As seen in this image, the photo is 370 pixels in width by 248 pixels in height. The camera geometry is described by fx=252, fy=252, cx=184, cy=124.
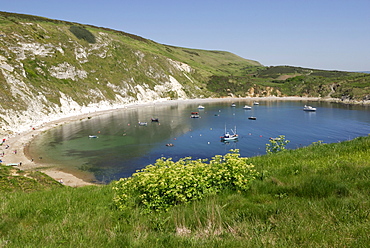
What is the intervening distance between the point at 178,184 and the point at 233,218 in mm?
2198

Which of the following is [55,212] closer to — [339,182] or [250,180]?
[250,180]

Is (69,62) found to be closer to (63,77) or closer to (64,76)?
(64,76)

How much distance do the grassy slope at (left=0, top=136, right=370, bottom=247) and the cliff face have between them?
83.6m

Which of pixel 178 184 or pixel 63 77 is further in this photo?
pixel 63 77

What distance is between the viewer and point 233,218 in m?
7.78

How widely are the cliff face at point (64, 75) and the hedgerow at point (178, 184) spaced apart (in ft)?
A: 280

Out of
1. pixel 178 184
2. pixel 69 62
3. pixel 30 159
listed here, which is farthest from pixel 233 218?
pixel 69 62

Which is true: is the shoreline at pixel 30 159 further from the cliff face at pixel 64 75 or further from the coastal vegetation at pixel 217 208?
the coastal vegetation at pixel 217 208

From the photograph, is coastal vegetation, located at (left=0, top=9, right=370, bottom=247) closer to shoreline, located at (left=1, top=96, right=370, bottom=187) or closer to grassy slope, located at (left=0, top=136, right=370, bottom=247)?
grassy slope, located at (left=0, top=136, right=370, bottom=247)

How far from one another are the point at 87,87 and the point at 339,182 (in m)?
140

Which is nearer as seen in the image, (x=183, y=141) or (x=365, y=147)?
(x=365, y=147)

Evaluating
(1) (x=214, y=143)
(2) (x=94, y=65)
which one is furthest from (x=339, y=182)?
(2) (x=94, y=65)

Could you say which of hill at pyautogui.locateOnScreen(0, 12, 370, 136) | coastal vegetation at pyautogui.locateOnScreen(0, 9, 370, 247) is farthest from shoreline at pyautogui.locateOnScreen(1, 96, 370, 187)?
coastal vegetation at pyautogui.locateOnScreen(0, 9, 370, 247)

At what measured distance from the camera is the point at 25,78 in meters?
106
